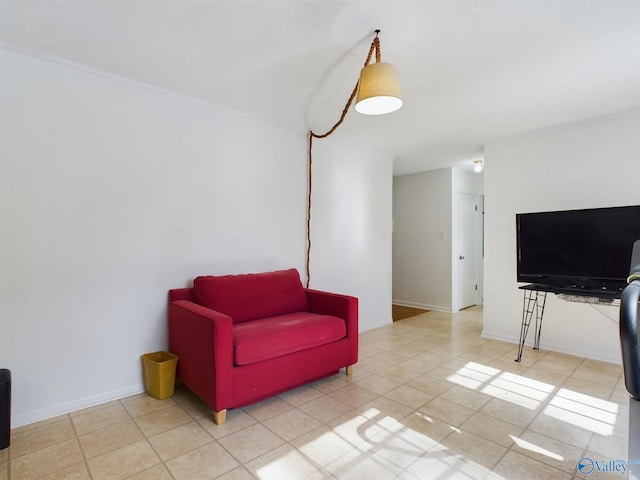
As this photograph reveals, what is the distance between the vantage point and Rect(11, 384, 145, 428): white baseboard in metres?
2.13

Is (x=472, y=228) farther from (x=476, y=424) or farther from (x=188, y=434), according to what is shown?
(x=188, y=434)

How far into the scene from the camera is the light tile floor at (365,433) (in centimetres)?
173

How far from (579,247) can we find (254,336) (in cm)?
293

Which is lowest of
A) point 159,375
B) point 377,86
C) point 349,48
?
point 159,375

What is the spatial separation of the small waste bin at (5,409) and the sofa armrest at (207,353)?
95cm

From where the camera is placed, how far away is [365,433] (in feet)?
A: 6.73

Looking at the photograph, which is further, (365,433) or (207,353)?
(207,353)

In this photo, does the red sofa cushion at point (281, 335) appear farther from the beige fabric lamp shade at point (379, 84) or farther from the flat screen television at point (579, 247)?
the flat screen television at point (579, 247)

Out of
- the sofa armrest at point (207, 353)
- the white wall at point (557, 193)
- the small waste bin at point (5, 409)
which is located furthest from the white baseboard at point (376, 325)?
the small waste bin at point (5, 409)

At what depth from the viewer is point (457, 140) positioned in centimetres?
401

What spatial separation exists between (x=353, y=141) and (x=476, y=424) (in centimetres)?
313

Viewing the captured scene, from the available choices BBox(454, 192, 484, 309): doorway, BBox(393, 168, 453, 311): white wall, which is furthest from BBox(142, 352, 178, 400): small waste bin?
BBox(454, 192, 484, 309): doorway

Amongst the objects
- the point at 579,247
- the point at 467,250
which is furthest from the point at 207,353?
the point at 467,250

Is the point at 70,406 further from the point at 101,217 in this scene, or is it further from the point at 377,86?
the point at 377,86
